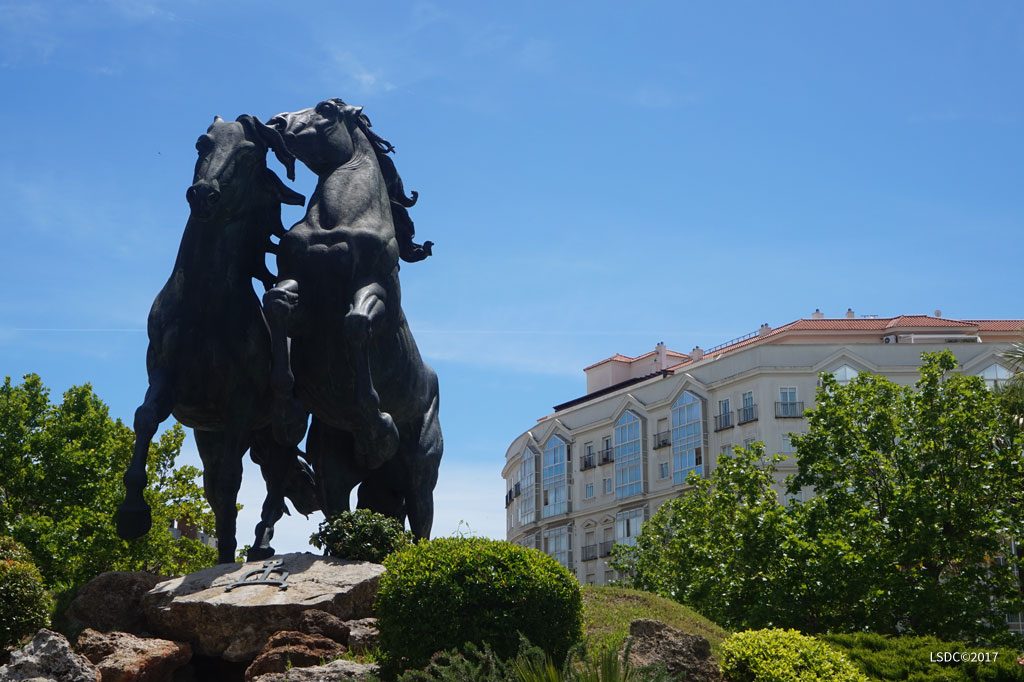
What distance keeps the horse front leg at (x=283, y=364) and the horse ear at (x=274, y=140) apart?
145cm

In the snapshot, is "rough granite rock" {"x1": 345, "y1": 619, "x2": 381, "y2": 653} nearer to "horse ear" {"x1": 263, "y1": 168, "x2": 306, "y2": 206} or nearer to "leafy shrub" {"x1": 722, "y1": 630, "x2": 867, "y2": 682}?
"leafy shrub" {"x1": 722, "y1": 630, "x2": 867, "y2": 682}

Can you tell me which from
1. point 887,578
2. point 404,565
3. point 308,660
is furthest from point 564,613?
point 887,578

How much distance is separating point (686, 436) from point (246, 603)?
5927 cm

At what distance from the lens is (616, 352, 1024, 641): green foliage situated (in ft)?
74.9

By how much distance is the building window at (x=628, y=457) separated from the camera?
7106cm

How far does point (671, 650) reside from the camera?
10.6 metres

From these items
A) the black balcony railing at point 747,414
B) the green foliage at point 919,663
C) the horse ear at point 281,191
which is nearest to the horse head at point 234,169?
the horse ear at point 281,191

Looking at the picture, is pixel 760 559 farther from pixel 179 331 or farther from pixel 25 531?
pixel 25 531

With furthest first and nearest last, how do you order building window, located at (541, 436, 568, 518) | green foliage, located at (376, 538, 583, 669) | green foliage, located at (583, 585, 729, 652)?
building window, located at (541, 436, 568, 518) < green foliage, located at (583, 585, 729, 652) < green foliage, located at (376, 538, 583, 669)

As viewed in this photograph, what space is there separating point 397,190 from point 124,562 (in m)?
22.1

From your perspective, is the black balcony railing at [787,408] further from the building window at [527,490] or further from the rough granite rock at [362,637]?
the rough granite rock at [362,637]

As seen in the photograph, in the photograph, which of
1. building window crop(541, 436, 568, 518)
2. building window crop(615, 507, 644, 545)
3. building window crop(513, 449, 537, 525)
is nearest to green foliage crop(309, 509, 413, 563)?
building window crop(615, 507, 644, 545)

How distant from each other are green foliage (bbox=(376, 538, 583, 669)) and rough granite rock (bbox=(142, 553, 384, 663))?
90 centimetres

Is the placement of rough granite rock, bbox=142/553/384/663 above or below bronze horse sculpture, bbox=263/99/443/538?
→ below
